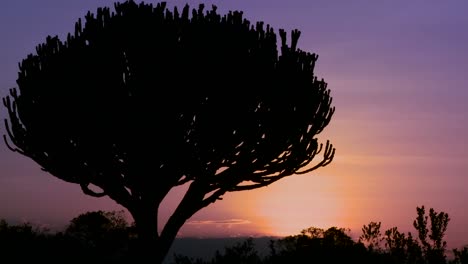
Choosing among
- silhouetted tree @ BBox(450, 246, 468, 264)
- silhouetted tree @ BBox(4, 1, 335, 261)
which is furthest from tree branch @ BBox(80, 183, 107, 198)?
silhouetted tree @ BBox(450, 246, 468, 264)

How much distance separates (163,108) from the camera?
1501cm

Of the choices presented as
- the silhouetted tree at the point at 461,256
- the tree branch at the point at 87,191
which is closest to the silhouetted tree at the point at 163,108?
the tree branch at the point at 87,191

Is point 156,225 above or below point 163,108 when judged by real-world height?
below

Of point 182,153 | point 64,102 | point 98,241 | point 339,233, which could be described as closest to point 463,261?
point 182,153

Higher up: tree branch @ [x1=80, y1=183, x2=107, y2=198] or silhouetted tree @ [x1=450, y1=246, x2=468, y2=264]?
→ tree branch @ [x1=80, y1=183, x2=107, y2=198]

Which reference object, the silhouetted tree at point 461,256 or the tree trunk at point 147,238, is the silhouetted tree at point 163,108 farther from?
the silhouetted tree at point 461,256

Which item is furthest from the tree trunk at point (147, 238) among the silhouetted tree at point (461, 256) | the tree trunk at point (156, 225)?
the silhouetted tree at point (461, 256)

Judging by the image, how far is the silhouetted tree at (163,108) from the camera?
1507cm

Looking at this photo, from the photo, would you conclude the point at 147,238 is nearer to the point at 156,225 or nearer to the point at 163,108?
the point at 156,225

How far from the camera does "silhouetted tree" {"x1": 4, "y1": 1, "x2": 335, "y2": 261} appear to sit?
49.4 ft

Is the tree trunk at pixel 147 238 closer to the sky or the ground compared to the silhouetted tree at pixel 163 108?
closer to the ground

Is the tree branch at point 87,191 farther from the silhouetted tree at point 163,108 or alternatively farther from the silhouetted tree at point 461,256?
the silhouetted tree at point 461,256

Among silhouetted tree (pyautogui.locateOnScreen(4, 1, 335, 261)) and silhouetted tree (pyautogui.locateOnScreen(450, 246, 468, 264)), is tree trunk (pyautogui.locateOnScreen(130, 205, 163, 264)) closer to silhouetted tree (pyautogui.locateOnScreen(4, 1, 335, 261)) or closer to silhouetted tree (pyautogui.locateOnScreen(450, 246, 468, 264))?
silhouetted tree (pyautogui.locateOnScreen(4, 1, 335, 261))

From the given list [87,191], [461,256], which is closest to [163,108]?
[87,191]
